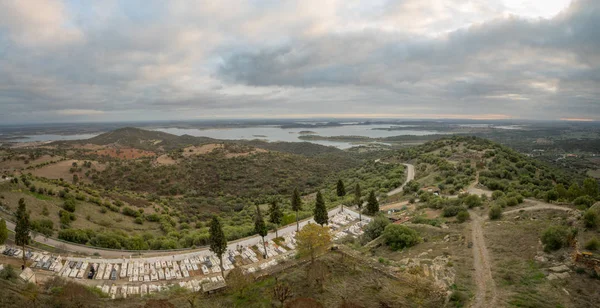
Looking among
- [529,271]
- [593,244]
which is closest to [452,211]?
[593,244]

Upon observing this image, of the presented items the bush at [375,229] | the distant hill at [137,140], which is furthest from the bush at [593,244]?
the distant hill at [137,140]

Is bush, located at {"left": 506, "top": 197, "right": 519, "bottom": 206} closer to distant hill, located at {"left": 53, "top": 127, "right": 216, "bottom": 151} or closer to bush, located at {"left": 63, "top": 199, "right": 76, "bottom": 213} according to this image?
bush, located at {"left": 63, "top": 199, "right": 76, "bottom": 213}

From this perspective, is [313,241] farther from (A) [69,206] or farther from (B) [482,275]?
(A) [69,206]

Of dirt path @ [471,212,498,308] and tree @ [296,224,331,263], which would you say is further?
tree @ [296,224,331,263]

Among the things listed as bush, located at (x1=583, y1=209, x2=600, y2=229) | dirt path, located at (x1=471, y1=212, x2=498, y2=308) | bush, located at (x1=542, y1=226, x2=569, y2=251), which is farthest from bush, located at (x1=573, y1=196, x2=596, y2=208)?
bush, located at (x1=542, y1=226, x2=569, y2=251)

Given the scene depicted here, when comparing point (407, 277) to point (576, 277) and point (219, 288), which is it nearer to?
point (576, 277)

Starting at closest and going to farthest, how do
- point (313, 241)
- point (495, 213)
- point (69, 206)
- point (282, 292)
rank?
point (282, 292), point (313, 241), point (495, 213), point (69, 206)
